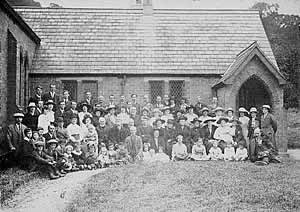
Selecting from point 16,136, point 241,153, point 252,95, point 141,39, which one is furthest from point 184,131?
point 141,39

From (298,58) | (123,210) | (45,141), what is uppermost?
(298,58)

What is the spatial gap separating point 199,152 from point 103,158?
240 centimetres

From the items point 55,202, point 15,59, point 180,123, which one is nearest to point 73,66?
point 15,59

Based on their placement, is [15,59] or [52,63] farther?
[52,63]

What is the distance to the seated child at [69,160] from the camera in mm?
9745

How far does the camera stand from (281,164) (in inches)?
407

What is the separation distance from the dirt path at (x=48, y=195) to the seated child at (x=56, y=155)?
422mm

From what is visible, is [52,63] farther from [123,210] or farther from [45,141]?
[123,210]

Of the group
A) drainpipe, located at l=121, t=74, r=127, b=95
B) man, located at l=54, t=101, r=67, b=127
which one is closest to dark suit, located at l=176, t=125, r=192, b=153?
man, located at l=54, t=101, r=67, b=127

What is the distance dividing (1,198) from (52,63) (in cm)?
913

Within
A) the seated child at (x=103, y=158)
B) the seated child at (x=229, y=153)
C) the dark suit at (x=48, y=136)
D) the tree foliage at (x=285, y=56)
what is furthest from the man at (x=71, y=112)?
the tree foliage at (x=285, y=56)

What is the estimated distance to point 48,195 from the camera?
25.0 ft

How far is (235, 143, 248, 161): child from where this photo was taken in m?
11.1

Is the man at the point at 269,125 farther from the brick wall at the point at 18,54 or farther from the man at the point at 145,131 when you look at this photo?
the brick wall at the point at 18,54
